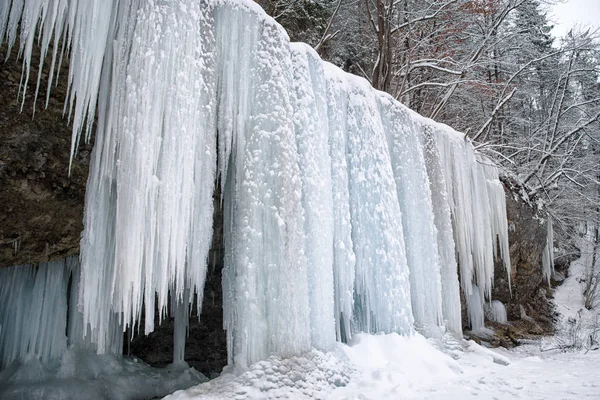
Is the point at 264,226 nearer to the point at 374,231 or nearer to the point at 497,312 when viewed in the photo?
the point at 374,231

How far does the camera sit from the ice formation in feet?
10.4

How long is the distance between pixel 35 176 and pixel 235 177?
1667mm

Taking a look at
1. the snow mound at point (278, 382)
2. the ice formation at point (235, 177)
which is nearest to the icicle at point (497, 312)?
the ice formation at point (235, 177)

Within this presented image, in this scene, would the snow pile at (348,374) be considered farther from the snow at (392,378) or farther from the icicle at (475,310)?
the icicle at (475,310)

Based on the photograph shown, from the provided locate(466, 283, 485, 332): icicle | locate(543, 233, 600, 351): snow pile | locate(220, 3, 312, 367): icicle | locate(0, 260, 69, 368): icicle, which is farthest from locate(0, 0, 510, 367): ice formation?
locate(543, 233, 600, 351): snow pile

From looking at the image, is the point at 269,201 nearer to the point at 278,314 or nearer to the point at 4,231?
the point at 278,314

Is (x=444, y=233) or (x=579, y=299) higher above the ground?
(x=444, y=233)

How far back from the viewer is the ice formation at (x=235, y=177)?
3.18m

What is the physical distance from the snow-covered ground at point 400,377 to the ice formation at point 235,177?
0.60 ft

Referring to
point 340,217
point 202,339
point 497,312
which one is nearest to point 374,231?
point 340,217

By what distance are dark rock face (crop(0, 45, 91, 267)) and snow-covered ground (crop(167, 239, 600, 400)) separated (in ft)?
6.39

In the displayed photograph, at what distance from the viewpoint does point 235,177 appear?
13.1ft

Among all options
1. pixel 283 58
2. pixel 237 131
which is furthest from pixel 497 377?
pixel 283 58

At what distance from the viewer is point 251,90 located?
159 inches
